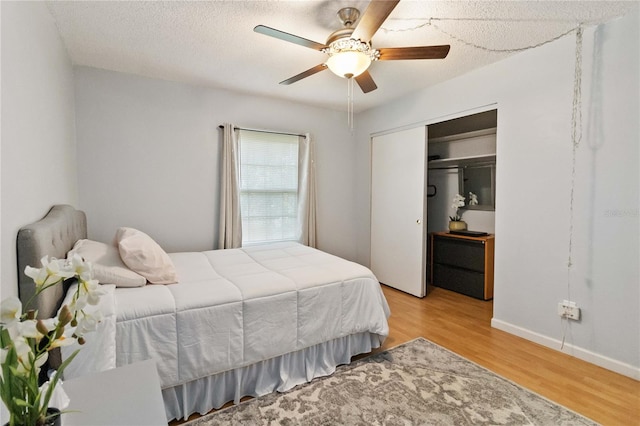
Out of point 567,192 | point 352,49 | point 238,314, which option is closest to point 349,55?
point 352,49

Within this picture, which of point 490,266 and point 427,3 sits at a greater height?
point 427,3

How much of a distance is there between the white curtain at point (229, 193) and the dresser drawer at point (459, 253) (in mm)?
2654

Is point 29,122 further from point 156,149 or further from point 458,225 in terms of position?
point 458,225

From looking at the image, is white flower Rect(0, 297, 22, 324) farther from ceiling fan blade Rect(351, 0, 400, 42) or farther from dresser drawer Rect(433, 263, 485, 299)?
dresser drawer Rect(433, 263, 485, 299)

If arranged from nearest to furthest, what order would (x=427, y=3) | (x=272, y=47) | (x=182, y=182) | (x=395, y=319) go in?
(x=427, y=3), (x=272, y=47), (x=395, y=319), (x=182, y=182)

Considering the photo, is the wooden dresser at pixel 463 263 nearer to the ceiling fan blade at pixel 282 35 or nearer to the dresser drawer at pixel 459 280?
the dresser drawer at pixel 459 280

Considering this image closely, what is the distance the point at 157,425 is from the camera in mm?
771

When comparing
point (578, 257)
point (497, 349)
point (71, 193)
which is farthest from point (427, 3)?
point (71, 193)

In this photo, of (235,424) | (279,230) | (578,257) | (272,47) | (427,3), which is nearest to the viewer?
(235,424)

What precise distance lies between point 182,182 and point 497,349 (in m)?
3.38

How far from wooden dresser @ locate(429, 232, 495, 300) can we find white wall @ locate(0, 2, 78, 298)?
3.92 meters

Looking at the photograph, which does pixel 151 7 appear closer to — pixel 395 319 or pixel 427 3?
pixel 427 3

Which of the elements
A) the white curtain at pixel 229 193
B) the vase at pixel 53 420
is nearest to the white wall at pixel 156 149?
the white curtain at pixel 229 193

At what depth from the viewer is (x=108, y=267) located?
1.81 metres
